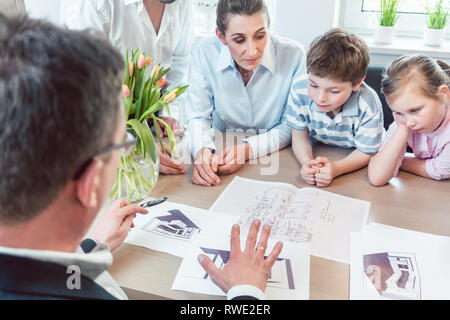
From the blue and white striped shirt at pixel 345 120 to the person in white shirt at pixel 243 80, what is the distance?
94 millimetres

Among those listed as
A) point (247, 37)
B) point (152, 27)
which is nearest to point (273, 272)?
point (247, 37)

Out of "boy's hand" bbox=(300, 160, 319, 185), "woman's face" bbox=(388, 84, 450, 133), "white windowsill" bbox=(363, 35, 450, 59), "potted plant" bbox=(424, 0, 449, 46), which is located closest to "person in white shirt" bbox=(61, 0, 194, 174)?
"boy's hand" bbox=(300, 160, 319, 185)

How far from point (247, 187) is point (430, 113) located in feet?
1.92

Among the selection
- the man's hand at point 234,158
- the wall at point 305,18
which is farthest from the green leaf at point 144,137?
the wall at point 305,18

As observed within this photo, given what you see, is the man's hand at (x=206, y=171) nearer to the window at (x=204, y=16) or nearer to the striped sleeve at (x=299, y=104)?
the striped sleeve at (x=299, y=104)

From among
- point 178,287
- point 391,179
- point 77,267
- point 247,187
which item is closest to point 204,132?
point 247,187

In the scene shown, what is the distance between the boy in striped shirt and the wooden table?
4 centimetres

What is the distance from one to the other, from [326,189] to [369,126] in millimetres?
299

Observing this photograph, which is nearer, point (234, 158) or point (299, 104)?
point (234, 158)

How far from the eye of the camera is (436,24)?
6.97 feet

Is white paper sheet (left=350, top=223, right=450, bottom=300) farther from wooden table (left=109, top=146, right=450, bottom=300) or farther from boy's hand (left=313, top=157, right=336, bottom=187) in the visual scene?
boy's hand (left=313, top=157, right=336, bottom=187)

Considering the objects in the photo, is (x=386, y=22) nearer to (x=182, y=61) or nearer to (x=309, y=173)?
(x=182, y=61)

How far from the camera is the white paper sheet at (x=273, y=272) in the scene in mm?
817

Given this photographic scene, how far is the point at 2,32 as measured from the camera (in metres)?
0.51
